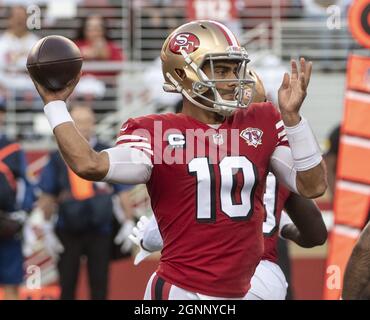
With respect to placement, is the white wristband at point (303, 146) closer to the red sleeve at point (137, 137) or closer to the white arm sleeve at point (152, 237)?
the red sleeve at point (137, 137)

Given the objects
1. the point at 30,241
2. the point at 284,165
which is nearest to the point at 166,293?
the point at 284,165

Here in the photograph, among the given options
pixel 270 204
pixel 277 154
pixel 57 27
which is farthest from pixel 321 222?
pixel 57 27

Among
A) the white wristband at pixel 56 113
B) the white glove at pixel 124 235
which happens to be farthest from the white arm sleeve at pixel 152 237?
the white glove at pixel 124 235

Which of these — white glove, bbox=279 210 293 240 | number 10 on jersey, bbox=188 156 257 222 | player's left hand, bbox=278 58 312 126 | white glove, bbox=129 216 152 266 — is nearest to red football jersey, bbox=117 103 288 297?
number 10 on jersey, bbox=188 156 257 222

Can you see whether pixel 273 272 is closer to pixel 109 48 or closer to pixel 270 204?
pixel 270 204

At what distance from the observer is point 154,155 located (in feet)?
13.2

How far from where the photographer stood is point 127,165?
3.97 m

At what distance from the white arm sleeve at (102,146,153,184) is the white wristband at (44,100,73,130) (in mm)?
194

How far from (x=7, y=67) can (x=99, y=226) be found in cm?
224

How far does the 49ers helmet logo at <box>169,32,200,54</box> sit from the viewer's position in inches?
166

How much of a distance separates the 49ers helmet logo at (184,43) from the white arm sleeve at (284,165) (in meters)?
0.51

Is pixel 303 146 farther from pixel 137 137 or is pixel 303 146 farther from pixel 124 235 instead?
pixel 124 235

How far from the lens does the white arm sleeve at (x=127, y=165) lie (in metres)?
3.95

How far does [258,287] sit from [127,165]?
1.05m
